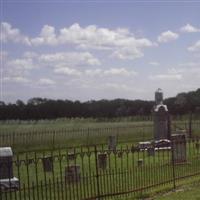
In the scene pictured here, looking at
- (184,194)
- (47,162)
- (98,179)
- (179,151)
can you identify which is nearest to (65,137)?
(179,151)

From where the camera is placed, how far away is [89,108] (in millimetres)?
83688

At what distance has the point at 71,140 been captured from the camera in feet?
117

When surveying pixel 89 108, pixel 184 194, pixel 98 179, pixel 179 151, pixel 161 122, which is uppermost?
pixel 89 108

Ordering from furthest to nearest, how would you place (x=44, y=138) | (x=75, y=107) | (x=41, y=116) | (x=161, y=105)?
(x=75, y=107), (x=41, y=116), (x=44, y=138), (x=161, y=105)

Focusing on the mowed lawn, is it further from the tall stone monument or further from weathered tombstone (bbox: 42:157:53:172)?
the tall stone monument

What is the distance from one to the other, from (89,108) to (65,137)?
46991 mm

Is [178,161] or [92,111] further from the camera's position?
[92,111]

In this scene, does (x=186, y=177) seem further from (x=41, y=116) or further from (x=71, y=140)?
(x=41, y=116)

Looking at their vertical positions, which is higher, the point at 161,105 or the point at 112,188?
the point at 161,105

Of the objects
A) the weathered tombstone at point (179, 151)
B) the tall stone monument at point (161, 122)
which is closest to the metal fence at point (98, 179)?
the weathered tombstone at point (179, 151)

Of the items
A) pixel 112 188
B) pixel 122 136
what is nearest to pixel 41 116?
pixel 122 136

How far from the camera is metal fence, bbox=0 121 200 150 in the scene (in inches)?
1249

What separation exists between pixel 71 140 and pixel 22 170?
17129 mm

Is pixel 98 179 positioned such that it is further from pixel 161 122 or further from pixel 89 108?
pixel 89 108
